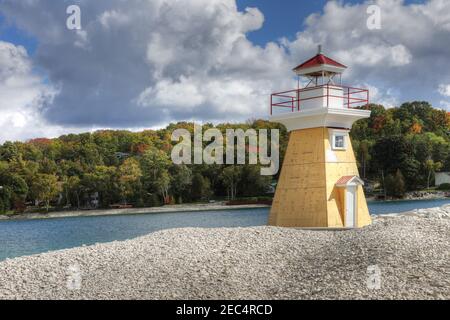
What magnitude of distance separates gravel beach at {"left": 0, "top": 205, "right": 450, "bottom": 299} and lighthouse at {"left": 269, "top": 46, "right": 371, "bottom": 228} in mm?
1684

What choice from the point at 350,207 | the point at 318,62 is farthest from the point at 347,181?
the point at 318,62

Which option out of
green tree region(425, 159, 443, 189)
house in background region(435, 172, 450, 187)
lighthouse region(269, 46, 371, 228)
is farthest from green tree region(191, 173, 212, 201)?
lighthouse region(269, 46, 371, 228)

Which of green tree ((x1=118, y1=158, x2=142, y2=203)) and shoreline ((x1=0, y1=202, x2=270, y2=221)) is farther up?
green tree ((x1=118, y1=158, x2=142, y2=203))

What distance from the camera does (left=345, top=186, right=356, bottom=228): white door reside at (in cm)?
1969

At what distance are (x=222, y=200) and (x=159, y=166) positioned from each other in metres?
10.4

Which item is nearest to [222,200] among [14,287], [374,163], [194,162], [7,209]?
[194,162]

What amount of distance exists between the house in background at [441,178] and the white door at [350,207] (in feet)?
235

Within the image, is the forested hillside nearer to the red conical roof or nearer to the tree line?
the tree line

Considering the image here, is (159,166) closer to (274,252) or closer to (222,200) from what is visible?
(222,200)

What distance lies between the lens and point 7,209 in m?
79.4

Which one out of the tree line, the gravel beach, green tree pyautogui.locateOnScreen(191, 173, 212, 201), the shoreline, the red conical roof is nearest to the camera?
the gravel beach

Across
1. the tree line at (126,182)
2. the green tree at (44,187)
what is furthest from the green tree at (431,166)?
the green tree at (44,187)
